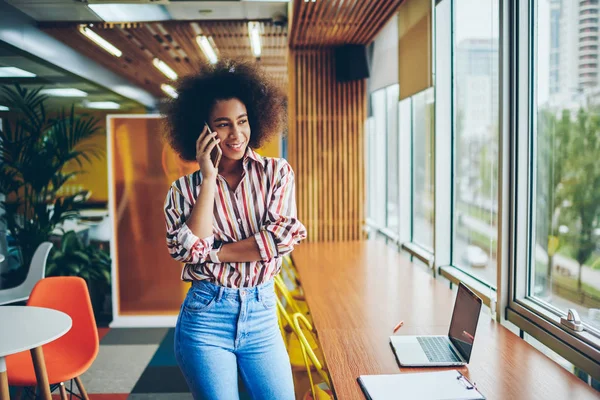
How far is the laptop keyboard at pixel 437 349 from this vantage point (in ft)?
7.07

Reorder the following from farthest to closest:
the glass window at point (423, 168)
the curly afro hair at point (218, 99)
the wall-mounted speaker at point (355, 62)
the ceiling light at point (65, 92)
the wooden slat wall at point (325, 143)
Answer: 1. the wooden slat wall at point (325, 143)
2. the wall-mounted speaker at point (355, 62)
3. the ceiling light at point (65, 92)
4. the glass window at point (423, 168)
5. the curly afro hair at point (218, 99)

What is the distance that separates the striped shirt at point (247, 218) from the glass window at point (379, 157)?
15.8 feet

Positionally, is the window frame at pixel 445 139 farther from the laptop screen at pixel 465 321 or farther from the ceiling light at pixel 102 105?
the ceiling light at pixel 102 105

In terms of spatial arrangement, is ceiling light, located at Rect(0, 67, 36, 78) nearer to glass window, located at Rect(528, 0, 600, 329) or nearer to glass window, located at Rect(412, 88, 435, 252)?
glass window, located at Rect(412, 88, 435, 252)

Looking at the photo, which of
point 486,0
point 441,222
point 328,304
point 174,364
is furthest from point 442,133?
point 174,364

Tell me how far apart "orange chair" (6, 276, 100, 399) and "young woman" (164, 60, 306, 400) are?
1.65 metres

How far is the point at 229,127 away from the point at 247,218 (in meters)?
0.36

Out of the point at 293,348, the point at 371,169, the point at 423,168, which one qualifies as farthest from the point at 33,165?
the point at 371,169

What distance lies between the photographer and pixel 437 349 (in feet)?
7.48

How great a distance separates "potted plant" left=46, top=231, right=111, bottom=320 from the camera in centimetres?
544

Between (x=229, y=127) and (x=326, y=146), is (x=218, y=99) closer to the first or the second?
(x=229, y=127)

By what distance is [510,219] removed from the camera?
2875 mm

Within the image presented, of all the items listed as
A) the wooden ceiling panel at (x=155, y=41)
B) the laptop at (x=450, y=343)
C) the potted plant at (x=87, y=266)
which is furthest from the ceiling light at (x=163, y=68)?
the laptop at (x=450, y=343)

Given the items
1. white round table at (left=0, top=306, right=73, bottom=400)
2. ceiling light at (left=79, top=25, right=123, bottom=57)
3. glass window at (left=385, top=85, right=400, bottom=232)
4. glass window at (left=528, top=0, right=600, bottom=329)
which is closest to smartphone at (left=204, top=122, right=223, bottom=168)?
white round table at (left=0, top=306, right=73, bottom=400)
